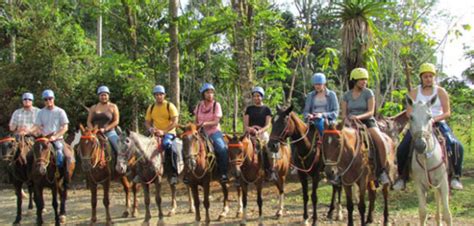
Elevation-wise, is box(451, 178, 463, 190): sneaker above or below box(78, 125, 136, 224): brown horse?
below

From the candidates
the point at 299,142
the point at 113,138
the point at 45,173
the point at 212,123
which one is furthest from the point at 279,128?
the point at 45,173

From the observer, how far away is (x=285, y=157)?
10289 mm

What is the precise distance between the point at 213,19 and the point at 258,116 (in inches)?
187

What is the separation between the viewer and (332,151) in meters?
7.49

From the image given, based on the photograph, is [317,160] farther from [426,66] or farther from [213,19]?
[213,19]

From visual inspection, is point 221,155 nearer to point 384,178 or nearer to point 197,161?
point 197,161

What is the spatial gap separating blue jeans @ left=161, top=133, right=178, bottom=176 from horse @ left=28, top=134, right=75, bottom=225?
88.6 inches

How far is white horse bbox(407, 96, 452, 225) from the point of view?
7020 millimetres

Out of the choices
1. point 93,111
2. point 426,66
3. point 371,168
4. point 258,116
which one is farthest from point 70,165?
point 426,66

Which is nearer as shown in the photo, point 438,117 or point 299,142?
point 438,117

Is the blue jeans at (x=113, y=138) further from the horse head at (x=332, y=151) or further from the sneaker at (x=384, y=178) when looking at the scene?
the sneaker at (x=384, y=178)

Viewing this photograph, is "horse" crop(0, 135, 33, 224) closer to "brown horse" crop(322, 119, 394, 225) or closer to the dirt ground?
the dirt ground

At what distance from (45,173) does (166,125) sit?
2.67 meters

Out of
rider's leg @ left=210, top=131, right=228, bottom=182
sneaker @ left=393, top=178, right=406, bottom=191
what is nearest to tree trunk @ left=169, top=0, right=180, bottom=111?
rider's leg @ left=210, top=131, right=228, bottom=182
